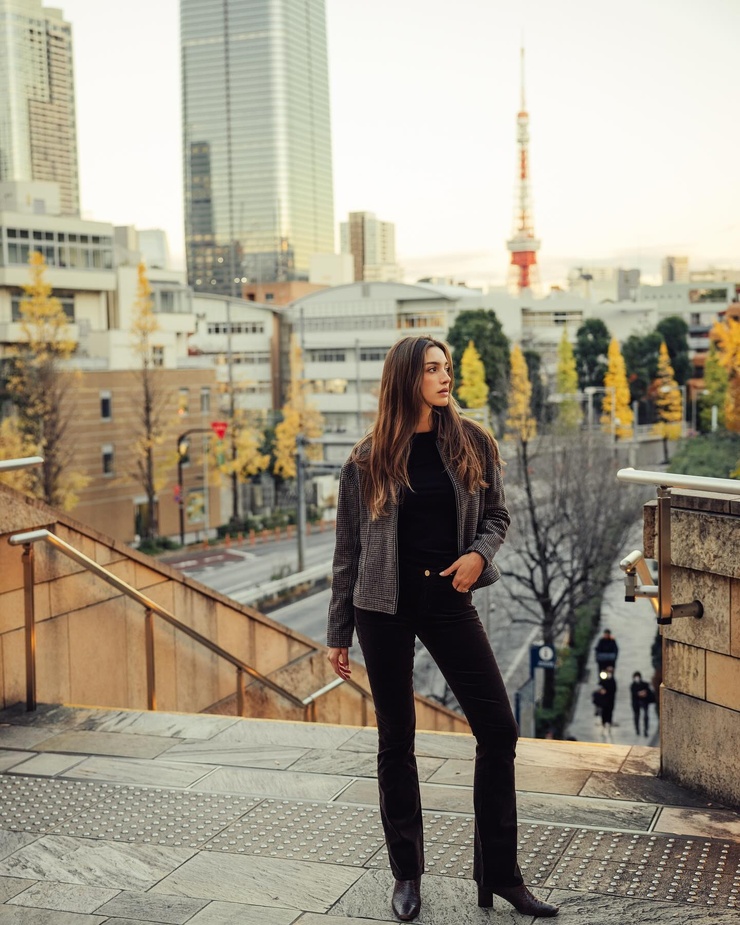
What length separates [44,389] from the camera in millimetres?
41562

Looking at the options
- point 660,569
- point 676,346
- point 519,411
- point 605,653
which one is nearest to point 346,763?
point 660,569

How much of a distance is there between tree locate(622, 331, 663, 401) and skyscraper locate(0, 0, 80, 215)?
3092 inches

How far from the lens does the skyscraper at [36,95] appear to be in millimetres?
151250

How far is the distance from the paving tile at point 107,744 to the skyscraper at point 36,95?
444ft

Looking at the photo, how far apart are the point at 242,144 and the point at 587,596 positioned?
182212mm

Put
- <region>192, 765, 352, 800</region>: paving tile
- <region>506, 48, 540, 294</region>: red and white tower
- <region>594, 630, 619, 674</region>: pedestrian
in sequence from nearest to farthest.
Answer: <region>192, 765, 352, 800</region>: paving tile, <region>594, 630, 619, 674</region>: pedestrian, <region>506, 48, 540, 294</region>: red and white tower

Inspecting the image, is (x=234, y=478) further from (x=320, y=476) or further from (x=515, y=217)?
(x=515, y=217)

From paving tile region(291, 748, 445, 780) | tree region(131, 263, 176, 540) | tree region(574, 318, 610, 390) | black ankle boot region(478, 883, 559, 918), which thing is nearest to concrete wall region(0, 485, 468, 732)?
paving tile region(291, 748, 445, 780)

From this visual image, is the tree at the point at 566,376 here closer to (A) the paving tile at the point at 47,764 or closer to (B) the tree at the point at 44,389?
(B) the tree at the point at 44,389

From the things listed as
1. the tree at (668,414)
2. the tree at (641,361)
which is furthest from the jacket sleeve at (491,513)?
the tree at (641,361)

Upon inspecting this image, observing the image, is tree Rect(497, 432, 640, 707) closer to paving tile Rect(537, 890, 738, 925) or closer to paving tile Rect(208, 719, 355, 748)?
paving tile Rect(208, 719, 355, 748)

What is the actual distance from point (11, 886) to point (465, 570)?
2.07 m

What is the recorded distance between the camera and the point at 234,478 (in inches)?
2135

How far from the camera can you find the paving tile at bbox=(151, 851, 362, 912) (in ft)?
13.0
